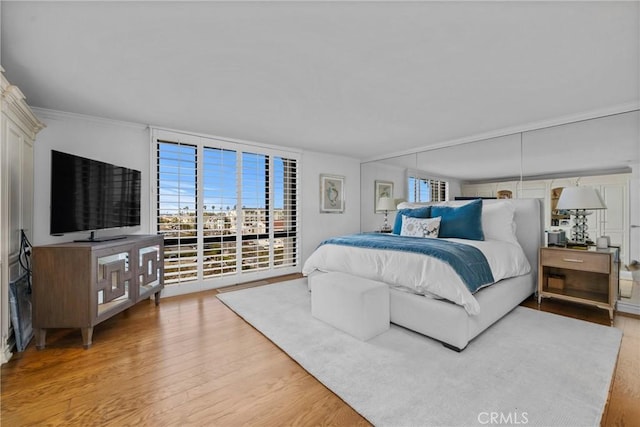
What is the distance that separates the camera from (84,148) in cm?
312

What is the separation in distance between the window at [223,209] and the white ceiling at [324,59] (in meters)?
0.74

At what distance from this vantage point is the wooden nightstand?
9.04 feet

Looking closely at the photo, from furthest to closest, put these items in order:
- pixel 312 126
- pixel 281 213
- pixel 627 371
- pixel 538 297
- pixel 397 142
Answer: pixel 281 213 < pixel 397 142 < pixel 312 126 < pixel 538 297 < pixel 627 371

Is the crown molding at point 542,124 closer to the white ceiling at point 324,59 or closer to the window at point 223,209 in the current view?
the white ceiling at point 324,59

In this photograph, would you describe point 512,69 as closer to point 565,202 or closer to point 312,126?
point 565,202

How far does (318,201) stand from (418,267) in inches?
118

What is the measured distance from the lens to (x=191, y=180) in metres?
3.77

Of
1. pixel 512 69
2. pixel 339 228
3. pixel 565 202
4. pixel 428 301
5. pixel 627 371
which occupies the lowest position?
pixel 627 371

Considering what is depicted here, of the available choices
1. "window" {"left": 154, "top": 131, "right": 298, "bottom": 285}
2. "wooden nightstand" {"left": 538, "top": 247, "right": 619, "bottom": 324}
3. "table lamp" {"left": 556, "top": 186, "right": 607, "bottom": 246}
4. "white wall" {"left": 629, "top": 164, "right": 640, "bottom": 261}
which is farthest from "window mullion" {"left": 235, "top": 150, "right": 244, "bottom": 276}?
"white wall" {"left": 629, "top": 164, "right": 640, "bottom": 261}

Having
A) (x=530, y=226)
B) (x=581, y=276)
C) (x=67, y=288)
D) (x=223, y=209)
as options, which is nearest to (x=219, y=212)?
(x=223, y=209)

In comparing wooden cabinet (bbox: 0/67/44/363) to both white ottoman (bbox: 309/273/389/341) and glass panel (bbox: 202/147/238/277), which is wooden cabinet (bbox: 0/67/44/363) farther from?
white ottoman (bbox: 309/273/389/341)

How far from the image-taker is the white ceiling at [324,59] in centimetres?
152

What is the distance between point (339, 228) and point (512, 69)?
386 centimetres

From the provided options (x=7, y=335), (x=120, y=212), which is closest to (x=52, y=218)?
(x=120, y=212)
